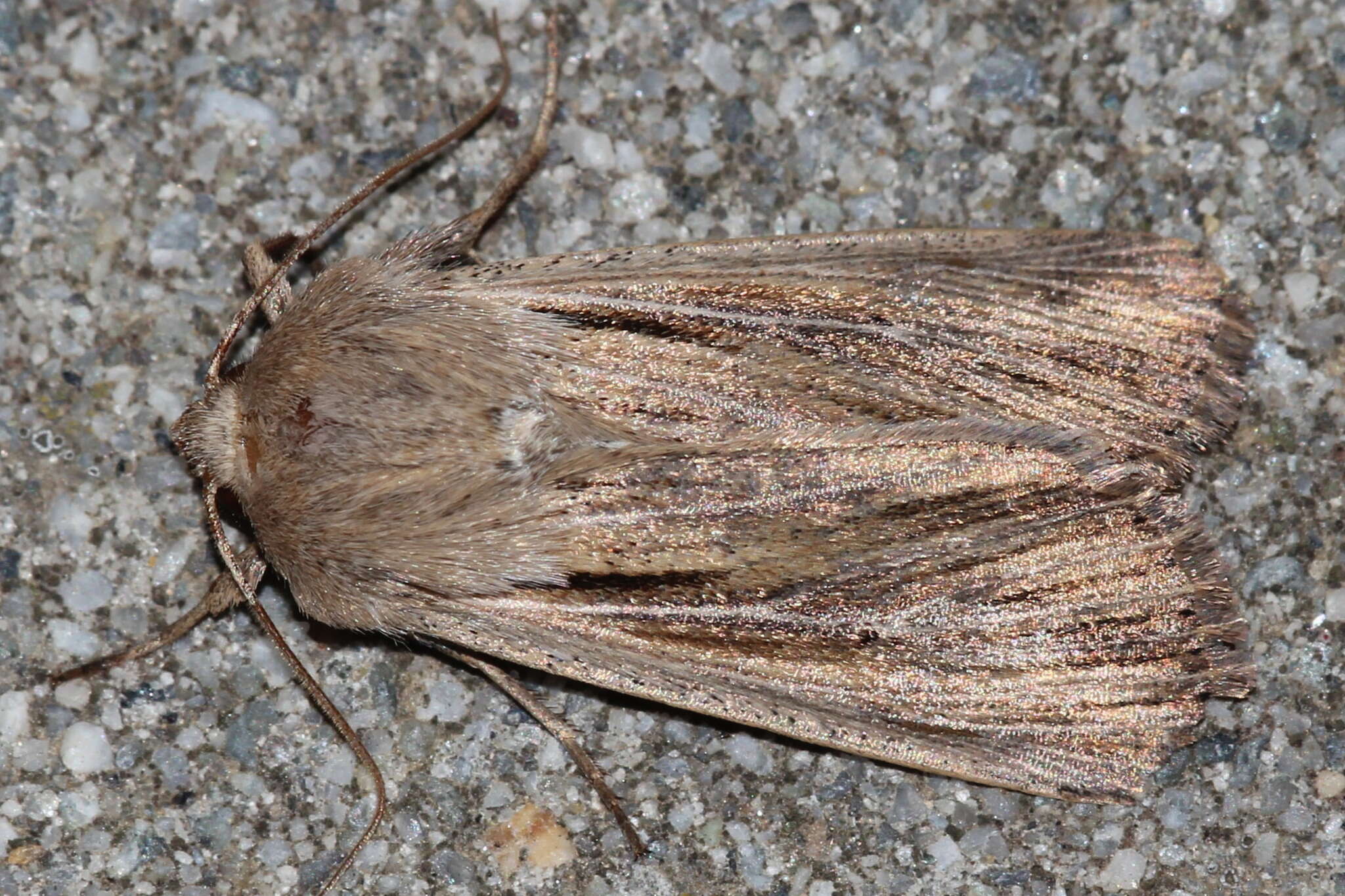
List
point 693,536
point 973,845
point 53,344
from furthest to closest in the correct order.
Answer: point 53,344, point 973,845, point 693,536

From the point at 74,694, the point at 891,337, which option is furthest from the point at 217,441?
the point at 891,337

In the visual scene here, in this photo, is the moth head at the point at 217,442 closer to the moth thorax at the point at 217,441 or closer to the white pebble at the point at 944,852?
the moth thorax at the point at 217,441

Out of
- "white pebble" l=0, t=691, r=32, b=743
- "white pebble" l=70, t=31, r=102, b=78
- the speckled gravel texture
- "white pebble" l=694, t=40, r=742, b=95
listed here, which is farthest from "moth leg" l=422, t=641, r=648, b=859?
"white pebble" l=70, t=31, r=102, b=78

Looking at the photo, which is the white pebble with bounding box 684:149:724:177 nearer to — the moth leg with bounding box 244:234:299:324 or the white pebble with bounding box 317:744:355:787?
the moth leg with bounding box 244:234:299:324

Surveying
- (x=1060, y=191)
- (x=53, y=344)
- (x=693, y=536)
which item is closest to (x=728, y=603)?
(x=693, y=536)

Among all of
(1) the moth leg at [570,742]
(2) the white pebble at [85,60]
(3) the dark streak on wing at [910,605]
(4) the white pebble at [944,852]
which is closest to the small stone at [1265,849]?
(3) the dark streak on wing at [910,605]

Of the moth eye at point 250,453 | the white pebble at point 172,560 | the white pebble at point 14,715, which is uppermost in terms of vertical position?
the moth eye at point 250,453

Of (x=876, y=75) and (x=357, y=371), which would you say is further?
(x=876, y=75)

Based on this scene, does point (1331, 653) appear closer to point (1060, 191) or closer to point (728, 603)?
point (1060, 191)
